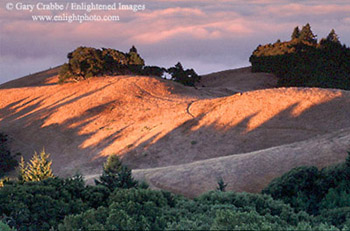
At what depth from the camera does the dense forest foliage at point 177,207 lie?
7.82 metres

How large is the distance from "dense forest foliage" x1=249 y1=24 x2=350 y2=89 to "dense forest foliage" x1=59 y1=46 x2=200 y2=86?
1776 centimetres

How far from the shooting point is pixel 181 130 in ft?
96.6

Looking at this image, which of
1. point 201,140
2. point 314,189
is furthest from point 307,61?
point 314,189

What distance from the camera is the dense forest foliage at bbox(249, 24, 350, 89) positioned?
52.3 meters

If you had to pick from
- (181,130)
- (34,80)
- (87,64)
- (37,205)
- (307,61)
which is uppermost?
(87,64)

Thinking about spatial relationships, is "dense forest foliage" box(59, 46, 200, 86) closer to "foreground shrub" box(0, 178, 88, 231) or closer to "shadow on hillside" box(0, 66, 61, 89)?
"shadow on hillside" box(0, 66, 61, 89)

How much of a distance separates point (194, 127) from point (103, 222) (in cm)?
2142

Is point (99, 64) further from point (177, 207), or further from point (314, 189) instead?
point (177, 207)

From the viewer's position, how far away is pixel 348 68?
55844 millimetres

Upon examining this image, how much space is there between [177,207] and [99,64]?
117 ft

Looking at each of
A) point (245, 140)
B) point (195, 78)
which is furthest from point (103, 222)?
point (195, 78)

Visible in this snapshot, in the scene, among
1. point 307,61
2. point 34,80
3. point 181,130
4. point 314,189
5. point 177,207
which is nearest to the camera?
point 177,207

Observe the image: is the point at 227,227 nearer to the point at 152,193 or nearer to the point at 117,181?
the point at 152,193

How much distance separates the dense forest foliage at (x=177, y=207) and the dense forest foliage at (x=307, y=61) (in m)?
38.1
